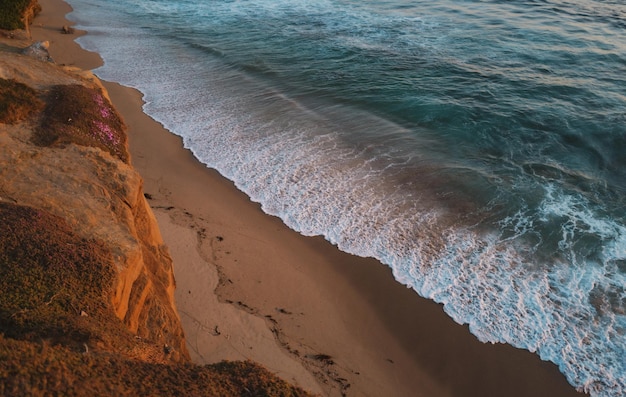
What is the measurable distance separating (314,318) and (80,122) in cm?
605

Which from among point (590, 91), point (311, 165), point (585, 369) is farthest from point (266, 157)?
point (590, 91)

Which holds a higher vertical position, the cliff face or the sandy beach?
the cliff face

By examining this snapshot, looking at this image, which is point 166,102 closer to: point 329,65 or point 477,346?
point 329,65

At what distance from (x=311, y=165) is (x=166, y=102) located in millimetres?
7925

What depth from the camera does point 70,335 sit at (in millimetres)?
4664

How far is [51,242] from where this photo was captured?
5.98 meters

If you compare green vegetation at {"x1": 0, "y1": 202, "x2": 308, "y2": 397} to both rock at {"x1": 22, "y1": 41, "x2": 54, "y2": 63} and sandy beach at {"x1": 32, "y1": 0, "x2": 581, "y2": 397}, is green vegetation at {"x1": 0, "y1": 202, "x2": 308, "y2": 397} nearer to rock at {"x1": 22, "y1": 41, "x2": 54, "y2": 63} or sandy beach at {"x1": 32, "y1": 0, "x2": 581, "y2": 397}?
sandy beach at {"x1": 32, "y1": 0, "x2": 581, "y2": 397}

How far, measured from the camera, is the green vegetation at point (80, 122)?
353 inches

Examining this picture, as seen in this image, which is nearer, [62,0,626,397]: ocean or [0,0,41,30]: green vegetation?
[62,0,626,397]: ocean

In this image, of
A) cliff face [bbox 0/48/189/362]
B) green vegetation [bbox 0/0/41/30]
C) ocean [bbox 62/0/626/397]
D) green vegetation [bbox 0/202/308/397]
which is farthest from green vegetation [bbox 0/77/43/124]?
green vegetation [bbox 0/0/41/30]

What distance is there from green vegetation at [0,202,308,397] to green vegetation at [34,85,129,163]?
2678 millimetres

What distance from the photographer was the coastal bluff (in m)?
4.23

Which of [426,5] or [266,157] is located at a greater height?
[426,5]

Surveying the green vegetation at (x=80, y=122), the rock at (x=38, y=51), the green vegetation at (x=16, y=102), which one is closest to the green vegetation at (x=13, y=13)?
the rock at (x=38, y=51)
